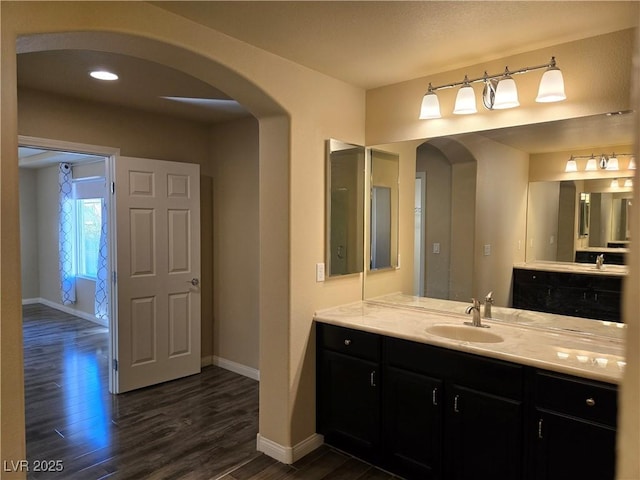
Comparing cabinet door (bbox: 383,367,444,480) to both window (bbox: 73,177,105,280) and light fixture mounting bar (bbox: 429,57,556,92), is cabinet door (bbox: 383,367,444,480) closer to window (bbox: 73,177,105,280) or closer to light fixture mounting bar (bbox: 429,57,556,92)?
light fixture mounting bar (bbox: 429,57,556,92)

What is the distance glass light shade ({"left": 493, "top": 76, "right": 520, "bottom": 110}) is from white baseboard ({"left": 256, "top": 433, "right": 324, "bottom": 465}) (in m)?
2.33

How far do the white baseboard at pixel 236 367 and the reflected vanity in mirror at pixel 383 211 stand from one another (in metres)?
1.68

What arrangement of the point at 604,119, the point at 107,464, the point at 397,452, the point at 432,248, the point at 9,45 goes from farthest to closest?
the point at 432,248 < the point at 107,464 < the point at 397,452 < the point at 604,119 < the point at 9,45

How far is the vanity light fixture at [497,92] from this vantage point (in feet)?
6.95

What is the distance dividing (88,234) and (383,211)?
5.34m

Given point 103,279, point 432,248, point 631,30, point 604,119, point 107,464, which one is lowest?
point 107,464

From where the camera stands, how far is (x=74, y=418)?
10.3 feet

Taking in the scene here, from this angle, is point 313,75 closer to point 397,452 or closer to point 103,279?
point 397,452

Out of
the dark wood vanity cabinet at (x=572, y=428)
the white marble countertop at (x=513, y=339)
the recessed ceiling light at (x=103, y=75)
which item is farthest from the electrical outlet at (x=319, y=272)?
the recessed ceiling light at (x=103, y=75)

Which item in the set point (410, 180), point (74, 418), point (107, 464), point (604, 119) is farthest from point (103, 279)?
point (604, 119)

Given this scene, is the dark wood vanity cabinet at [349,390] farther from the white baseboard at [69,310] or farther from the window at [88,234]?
the window at [88,234]

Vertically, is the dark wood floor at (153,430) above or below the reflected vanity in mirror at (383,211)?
below

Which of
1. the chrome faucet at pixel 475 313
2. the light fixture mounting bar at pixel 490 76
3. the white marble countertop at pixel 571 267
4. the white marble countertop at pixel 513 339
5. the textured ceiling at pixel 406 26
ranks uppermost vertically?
the textured ceiling at pixel 406 26

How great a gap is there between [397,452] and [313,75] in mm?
2322
